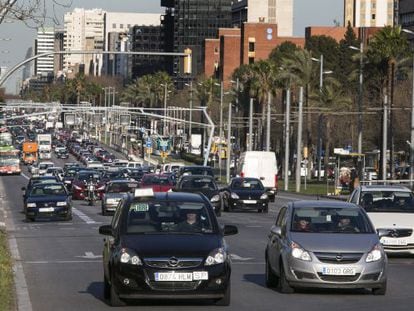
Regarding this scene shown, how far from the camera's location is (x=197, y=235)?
17.1 m

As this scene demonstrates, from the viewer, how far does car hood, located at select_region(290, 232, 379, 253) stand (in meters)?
18.4

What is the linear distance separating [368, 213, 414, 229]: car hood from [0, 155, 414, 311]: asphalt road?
0.71m

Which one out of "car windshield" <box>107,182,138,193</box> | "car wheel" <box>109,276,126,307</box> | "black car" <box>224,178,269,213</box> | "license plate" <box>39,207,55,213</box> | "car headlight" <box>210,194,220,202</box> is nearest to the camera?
"car wheel" <box>109,276,126,307</box>

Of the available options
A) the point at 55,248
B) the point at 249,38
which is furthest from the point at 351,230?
the point at 249,38

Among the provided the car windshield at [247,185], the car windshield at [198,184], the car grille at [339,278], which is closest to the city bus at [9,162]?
the car windshield at [247,185]

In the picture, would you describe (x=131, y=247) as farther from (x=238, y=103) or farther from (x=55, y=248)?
(x=238, y=103)

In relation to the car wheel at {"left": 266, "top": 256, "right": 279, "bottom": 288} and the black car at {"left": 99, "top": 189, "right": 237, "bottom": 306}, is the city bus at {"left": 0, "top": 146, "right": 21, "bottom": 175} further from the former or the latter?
the black car at {"left": 99, "top": 189, "right": 237, "bottom": 306}

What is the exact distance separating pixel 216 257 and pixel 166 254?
65 centimetres

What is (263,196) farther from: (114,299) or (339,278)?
(114,299)

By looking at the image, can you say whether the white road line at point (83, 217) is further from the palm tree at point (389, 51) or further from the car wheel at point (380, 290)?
the palm tree at point (389, 51)

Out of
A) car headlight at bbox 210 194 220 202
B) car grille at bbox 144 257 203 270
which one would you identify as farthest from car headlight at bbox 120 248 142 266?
car headlight at bbox 210 194 220 202

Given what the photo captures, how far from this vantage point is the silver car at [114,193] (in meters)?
49.1

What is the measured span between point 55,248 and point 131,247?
45.1ft

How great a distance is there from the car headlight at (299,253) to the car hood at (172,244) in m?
1.83
